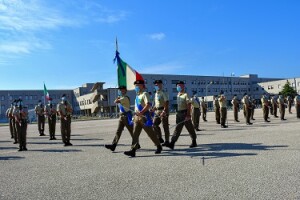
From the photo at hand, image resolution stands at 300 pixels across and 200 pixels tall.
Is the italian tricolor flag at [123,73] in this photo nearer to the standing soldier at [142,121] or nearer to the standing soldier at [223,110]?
the standing soldier at [223,110]

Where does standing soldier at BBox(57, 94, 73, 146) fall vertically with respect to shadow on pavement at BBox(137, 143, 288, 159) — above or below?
above

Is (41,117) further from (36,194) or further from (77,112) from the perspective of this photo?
(77,112)

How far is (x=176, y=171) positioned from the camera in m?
6.87

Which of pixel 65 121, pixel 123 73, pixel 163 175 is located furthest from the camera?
pixel 123 73

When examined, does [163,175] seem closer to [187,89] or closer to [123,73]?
[123,73]

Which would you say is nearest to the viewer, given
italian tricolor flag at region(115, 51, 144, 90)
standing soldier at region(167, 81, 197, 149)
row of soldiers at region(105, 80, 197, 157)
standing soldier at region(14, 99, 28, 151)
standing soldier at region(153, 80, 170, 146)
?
row of soldiers at region(105, 80, 197, 157)

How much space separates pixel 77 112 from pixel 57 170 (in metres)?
117

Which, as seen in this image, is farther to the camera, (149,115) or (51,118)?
(51,118)

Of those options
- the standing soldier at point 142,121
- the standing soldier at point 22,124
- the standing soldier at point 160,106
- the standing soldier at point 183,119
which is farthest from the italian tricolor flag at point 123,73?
the standing soldier at point 142,121

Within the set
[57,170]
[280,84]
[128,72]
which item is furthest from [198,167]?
[280,84]

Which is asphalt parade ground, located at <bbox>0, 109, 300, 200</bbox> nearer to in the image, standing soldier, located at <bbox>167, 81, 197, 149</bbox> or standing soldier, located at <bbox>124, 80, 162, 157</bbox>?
standing soldier, located at <bbox>124, 80, 162, 157</bbox>

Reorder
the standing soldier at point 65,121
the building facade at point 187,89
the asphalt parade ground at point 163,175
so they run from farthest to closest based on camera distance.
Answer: the building facade at point 187,89, the standing soldier at point 65,121, the asphalt parade ground at point 163,175

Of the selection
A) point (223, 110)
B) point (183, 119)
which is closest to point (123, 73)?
point (223, 110)

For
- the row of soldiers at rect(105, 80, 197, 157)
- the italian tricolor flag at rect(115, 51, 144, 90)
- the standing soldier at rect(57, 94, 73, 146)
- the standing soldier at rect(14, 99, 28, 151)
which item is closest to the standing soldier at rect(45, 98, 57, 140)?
the standing soldier at rect(57, 94, 73, 146)
